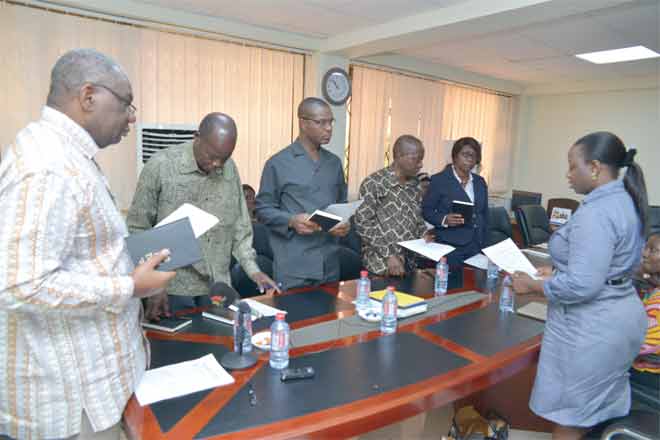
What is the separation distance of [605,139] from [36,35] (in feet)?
13.0

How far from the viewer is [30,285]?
88cm

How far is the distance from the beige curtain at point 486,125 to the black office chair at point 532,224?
1996 mm

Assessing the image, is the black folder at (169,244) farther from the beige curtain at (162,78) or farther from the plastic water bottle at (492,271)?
the beige curtain at (162,78)

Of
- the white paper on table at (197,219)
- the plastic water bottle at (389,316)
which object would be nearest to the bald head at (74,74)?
the white paper on table at (197,219)

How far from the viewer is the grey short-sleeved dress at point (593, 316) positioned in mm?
1458

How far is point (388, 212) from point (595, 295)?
1316 mm

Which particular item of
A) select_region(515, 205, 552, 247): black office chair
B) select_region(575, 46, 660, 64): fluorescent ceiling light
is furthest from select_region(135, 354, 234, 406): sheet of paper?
select_region(575, 46, 660, 64): fluorescent ceiling light

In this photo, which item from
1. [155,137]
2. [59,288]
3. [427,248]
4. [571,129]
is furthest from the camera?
[571,129]

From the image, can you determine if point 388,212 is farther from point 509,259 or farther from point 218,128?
point 218,128

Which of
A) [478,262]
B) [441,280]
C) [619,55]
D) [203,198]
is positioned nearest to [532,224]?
[478,262]

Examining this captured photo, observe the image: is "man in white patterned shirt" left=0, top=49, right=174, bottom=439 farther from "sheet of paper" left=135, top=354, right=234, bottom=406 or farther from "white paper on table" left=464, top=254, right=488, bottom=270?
"white paper on table" left=464, top=254, right=488, bottom=270

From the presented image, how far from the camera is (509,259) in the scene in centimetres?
193

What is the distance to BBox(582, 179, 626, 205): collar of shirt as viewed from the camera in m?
1.50

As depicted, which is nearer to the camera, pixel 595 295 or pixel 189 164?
pixel 595 295
